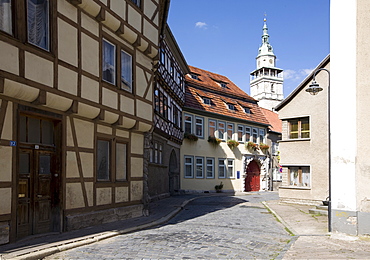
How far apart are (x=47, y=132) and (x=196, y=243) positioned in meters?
4.61

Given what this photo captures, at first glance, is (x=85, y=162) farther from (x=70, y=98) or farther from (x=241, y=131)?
(x=241, y=131)

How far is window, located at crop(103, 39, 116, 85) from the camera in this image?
1238 centimetres

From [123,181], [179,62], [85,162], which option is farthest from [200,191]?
[85,162]

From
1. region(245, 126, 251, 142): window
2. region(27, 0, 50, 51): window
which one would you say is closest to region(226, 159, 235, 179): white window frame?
region(245, 126, 251, 142): window

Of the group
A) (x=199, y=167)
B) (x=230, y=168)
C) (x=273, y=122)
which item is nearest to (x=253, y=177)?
(x=230, y=168)

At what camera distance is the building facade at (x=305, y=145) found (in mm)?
21016

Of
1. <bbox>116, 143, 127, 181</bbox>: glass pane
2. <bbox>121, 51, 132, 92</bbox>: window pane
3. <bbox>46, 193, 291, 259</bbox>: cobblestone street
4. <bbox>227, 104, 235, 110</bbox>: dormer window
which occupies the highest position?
<bbox>227, 104, 235, 110</bbox>: dormer window

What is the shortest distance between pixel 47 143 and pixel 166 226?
4.45 meters

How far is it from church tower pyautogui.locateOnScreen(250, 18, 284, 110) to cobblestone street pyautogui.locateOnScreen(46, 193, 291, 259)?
3108 inches

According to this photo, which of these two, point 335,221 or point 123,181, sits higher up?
point 123,181

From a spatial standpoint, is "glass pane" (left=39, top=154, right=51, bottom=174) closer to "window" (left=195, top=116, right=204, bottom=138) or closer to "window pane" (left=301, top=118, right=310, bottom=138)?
"window pane" (left=301, top=118, right=310, bottom=138)

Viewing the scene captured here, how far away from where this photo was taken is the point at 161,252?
840 centimetres

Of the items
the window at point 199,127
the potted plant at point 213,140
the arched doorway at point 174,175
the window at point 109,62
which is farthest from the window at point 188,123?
the window at point 109,62

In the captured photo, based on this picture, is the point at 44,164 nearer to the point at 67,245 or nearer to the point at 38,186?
the point at 38,186
